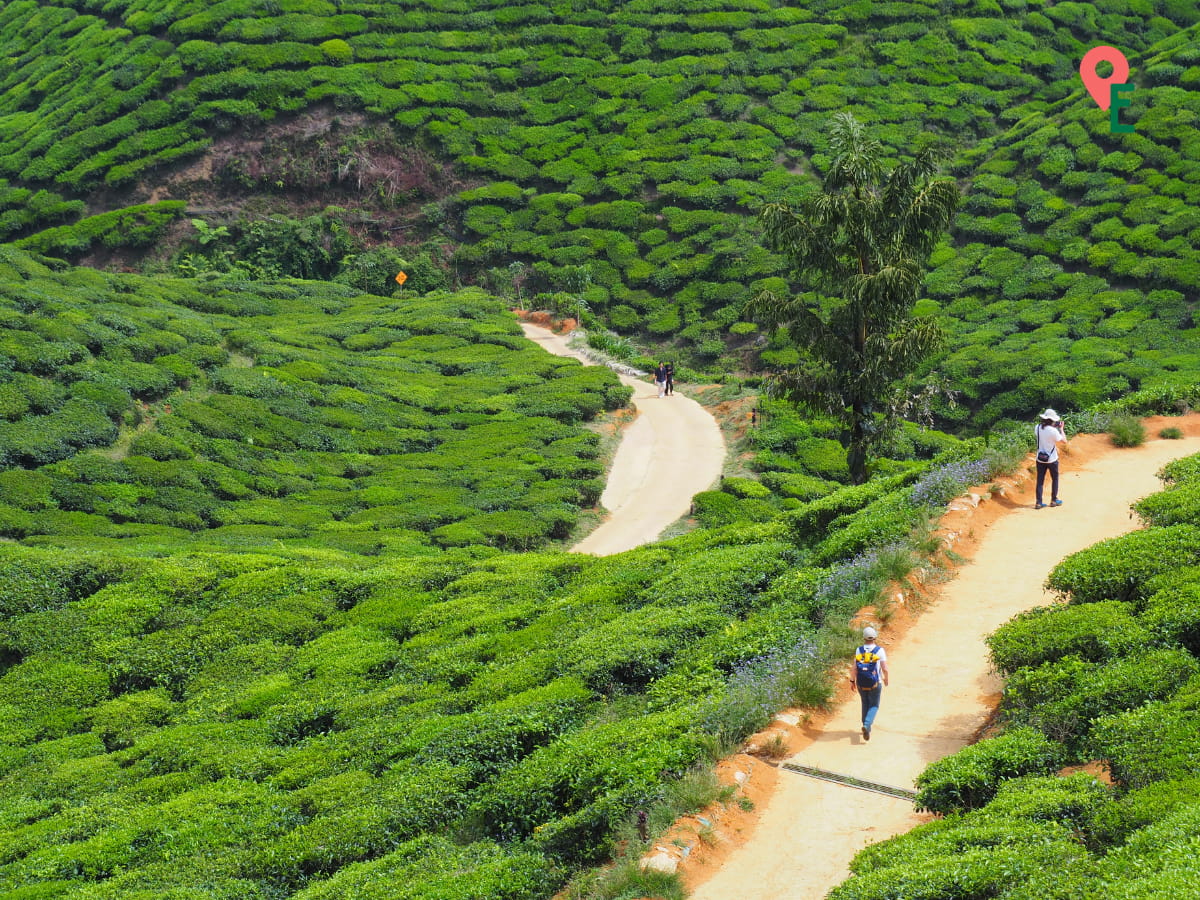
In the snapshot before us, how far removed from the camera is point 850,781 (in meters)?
12.2

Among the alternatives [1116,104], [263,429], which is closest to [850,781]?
[263,429]

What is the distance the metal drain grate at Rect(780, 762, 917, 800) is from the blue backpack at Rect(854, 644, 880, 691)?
118 cm

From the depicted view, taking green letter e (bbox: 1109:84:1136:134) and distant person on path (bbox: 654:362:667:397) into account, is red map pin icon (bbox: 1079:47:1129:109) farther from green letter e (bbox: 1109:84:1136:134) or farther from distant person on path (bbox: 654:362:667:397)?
distant person on path (bbox: 654:362:667:397)

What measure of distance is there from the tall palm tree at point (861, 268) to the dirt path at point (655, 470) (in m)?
7.19

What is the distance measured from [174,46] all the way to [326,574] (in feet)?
199

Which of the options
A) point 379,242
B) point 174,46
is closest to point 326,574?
point 379,242

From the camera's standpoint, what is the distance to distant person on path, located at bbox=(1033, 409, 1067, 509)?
18328mm

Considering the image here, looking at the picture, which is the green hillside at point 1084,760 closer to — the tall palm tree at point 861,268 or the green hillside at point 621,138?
the tall palm tree at point 861,268

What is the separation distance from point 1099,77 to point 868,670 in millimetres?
65925

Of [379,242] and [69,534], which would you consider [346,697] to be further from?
[379,242]

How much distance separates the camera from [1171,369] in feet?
141

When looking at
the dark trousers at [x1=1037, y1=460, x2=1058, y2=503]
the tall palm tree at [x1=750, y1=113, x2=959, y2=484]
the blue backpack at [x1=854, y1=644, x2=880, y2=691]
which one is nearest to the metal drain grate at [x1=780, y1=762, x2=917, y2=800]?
the blue backpack at [x1=854, y1=644, x2=880, y2=691]

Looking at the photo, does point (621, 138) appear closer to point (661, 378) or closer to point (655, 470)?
point (661, 378)

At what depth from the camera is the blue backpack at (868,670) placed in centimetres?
1295
